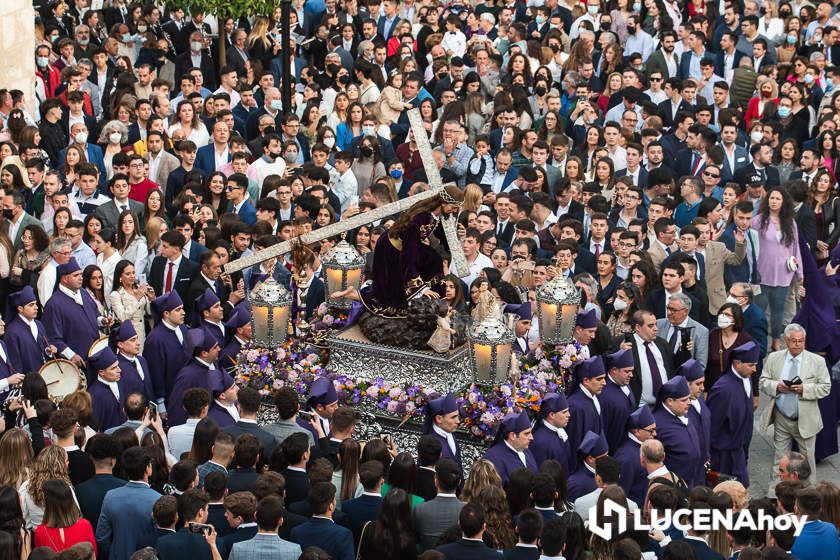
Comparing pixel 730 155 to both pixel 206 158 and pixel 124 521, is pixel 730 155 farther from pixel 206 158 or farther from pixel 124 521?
pixel 124 521

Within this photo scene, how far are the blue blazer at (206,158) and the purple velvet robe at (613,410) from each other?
734cm

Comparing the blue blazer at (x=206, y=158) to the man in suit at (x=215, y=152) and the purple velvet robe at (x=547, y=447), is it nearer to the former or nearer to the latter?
the man in suit at (x=215, y=152)

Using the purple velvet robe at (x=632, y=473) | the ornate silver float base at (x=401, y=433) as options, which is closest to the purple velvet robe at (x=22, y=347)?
the ornate silver float base at (x=401, y=433)

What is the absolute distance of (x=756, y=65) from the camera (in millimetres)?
25609

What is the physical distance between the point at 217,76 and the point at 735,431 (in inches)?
500

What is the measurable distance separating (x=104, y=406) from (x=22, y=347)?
129cm

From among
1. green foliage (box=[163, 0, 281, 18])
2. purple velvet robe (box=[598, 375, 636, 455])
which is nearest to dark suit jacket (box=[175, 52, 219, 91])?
green foliage (box=[163, 0, 281, 18])

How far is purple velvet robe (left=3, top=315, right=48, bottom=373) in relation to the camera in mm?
15469

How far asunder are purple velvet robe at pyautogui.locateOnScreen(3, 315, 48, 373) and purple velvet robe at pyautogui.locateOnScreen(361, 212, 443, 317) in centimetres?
323

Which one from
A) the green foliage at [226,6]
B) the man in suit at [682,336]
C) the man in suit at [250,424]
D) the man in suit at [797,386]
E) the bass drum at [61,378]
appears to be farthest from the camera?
the green foliage at [226,6]

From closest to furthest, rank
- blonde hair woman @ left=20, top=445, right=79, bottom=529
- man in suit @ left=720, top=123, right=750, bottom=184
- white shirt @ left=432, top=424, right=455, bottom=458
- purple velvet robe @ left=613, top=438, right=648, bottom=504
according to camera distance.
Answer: blonde hair woman @ left=20, top=445, right=79, bottom=529
purple velvet robe @ left=613, top=438, right=648, bottom=504
white shirt @ left=432, top=424, right=455, bottom=458
man in suit @ left=720, top=123, right=750, bottom=184

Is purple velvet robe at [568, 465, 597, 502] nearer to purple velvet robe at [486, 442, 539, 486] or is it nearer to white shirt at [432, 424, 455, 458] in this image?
purple velvet robe at [486, 442, 539, 486]

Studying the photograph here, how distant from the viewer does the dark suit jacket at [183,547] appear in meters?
11.2

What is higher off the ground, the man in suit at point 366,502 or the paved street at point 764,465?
the man in suit at point 366,502
